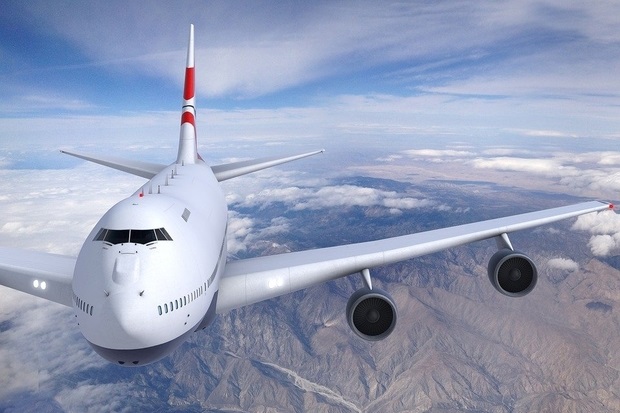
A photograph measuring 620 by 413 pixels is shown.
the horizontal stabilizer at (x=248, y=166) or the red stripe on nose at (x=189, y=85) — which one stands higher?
the red stripe on nose at (x=189, y=85)

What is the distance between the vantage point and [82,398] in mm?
196250

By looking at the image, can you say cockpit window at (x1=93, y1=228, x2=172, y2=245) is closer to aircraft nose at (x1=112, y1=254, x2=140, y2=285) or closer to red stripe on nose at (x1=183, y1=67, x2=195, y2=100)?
aircraft nose at (x1=112, y1=254, x2=140, y2=285)

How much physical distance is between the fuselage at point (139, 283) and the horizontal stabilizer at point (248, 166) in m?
14.5

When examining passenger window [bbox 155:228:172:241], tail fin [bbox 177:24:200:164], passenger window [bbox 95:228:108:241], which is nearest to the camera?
passenger window [bbox 95:228:108:241]

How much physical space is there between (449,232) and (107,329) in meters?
14.1

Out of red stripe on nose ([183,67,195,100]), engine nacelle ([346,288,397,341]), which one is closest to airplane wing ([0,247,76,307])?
engine nacelle ([346,288,397,341])

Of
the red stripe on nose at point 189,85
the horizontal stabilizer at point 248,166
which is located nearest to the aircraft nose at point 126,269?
the horizontal stabilizer at point 248,166

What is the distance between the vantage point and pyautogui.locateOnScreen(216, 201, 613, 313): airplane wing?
1369 centimetres

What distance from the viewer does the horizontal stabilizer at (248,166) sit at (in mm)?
24844

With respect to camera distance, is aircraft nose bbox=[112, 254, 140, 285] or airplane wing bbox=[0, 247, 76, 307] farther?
airplane wing bbox=[0, 247, 76, 307]

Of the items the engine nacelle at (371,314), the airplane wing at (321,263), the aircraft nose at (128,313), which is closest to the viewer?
the aircraft nose at (128,313)

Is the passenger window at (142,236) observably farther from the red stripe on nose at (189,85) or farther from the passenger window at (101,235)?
the red stripe on nose at (189,85)

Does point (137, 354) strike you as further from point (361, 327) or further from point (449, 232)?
point (449, 232)

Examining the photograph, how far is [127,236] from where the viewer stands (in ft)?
27.8
